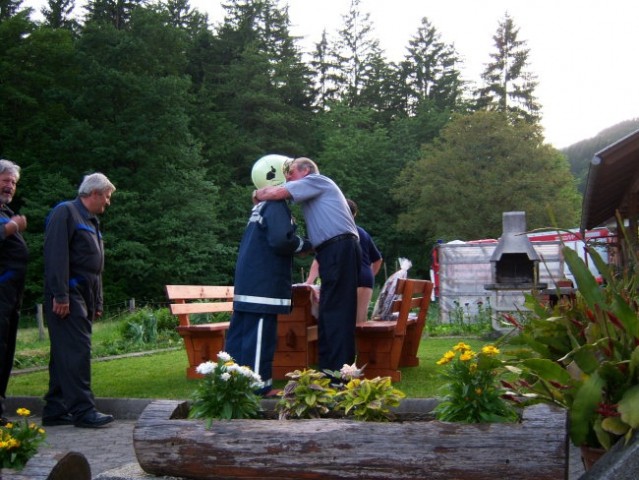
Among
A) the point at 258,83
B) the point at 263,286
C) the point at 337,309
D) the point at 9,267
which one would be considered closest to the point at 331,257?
the point at 337,309

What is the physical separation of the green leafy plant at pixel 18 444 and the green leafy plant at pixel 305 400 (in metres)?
1.14

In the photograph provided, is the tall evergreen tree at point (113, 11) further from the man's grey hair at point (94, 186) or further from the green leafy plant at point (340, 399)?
the green leafy plant at point (340, 399)

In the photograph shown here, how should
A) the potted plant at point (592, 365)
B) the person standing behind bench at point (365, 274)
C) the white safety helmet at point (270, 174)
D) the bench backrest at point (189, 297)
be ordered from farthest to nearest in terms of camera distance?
1. the bench backrest at point (189, 297)
2. the person standing behind bench at point (365, 274)
3. the white safety helmet at point (270, 174)
4. the potted plant at point (592, 365)

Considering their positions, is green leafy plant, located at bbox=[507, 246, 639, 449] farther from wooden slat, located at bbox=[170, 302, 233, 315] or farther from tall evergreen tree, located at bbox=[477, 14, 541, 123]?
tall evergreen tree, located at bbox=[477, 14, 541, 123]

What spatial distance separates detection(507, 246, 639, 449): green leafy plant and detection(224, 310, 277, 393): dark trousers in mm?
2482

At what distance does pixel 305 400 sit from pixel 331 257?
2.56 meters

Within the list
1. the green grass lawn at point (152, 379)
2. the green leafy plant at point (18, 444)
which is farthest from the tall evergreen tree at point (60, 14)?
the green leafy plant at point (18, 444)

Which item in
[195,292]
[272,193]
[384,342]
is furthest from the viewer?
[195,292]

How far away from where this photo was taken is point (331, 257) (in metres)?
6.32

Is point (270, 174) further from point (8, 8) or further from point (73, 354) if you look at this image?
point (8, 8)

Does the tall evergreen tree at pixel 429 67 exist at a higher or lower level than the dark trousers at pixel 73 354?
higher

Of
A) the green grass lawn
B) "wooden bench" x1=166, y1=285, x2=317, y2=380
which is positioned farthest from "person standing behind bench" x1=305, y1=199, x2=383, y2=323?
the green grass lawn

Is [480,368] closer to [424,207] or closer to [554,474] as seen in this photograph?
[554,474]

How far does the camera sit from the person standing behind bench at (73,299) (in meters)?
6.31
